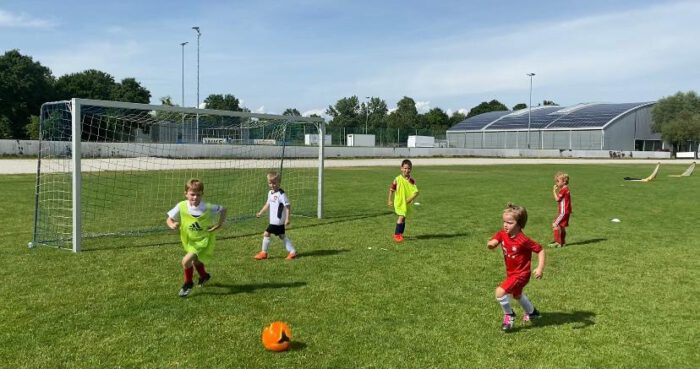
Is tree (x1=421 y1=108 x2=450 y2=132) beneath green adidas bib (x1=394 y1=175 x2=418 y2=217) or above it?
above

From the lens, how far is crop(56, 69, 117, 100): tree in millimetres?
86438

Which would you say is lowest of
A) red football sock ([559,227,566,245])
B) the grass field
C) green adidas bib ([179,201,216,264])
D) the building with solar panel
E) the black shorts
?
the grass field

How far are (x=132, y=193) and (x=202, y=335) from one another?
1589 cm

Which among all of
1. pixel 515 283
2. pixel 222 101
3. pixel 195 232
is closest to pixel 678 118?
pixel 222 101

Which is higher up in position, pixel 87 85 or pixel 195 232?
pixel 87 85

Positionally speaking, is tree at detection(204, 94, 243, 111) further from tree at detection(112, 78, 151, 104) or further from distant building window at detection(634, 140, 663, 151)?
distant building window at detection(634, 140, 663, 151)

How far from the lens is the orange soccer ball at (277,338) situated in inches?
188

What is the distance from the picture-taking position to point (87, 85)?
8819 cm

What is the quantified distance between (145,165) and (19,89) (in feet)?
162

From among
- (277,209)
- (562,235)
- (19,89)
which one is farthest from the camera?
(19,89)

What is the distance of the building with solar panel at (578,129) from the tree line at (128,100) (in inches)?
149

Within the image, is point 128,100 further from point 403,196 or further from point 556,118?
point 403,196

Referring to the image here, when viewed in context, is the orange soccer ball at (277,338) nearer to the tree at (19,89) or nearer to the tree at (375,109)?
the tree at (19,89)

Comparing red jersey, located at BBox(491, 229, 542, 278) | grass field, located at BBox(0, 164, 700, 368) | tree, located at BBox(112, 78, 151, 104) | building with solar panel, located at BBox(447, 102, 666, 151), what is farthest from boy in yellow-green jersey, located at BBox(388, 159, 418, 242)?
tree, located at BBox(112, 78, 151, 104)
